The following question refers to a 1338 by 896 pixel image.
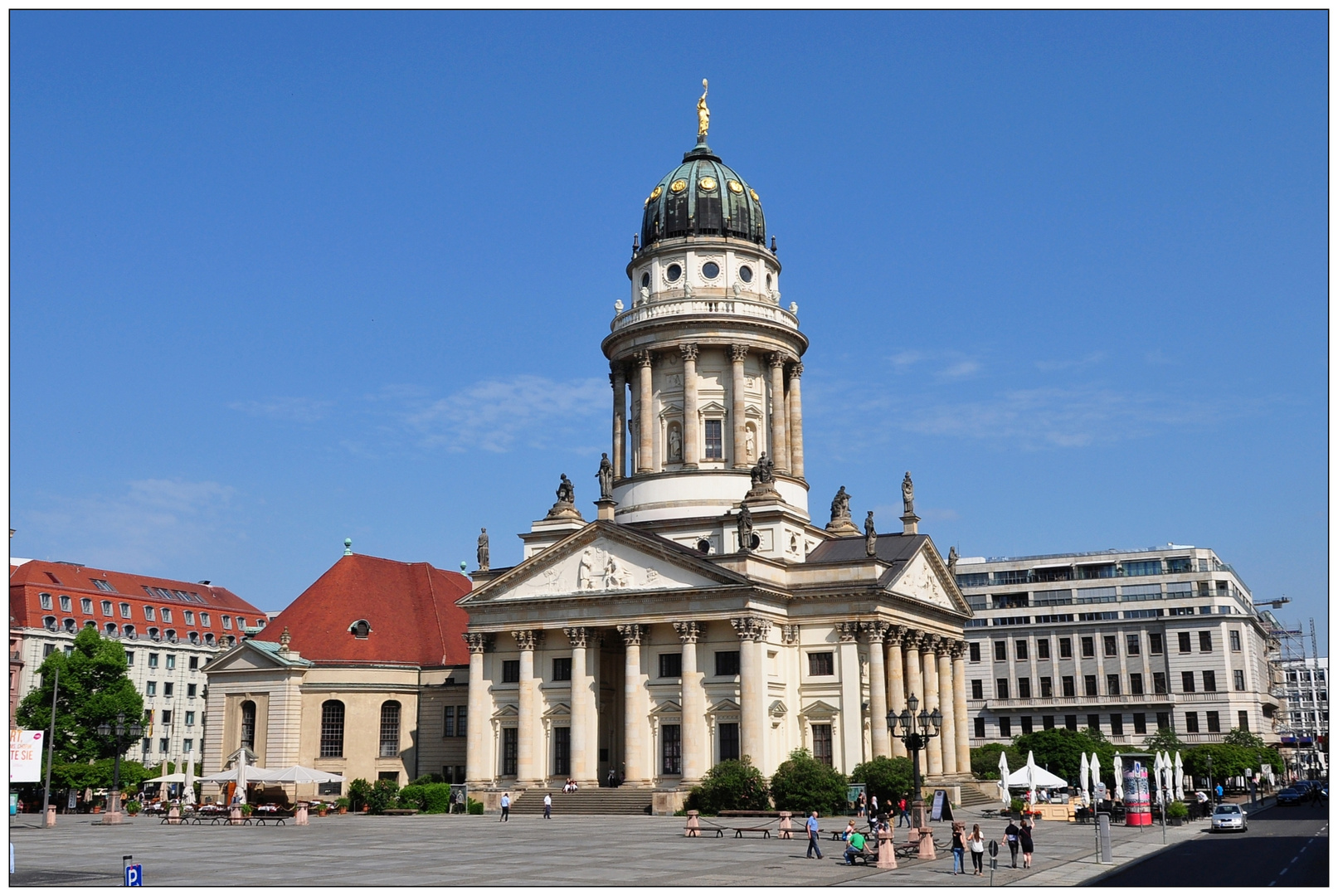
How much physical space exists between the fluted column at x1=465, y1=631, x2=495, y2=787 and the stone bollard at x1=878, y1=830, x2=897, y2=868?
37911mm

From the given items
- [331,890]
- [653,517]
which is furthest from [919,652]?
[331,890]

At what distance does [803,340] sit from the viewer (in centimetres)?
8512

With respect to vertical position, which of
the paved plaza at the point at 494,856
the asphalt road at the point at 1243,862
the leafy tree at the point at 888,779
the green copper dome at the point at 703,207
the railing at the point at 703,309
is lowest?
the asphalt road at the point at 1243,862

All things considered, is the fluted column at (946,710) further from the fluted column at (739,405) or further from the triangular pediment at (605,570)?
the triangular pediment at (605,570)

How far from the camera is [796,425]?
8431cm

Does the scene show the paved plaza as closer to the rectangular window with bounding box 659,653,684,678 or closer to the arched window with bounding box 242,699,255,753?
the rectangular window with bounding box 659,653,684,678

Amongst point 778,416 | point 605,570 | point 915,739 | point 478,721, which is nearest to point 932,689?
point 778,416

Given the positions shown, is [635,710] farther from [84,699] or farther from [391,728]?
[84,699]

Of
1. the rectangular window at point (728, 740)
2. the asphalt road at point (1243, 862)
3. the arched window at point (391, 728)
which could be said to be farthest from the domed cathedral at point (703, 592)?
the asphalt road at point (1243, 862)

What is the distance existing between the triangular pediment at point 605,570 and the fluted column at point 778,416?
13.1m

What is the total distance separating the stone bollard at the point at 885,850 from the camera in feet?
126

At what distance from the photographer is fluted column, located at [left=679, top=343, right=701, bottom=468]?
79312 mm

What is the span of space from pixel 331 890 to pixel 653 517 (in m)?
49.8

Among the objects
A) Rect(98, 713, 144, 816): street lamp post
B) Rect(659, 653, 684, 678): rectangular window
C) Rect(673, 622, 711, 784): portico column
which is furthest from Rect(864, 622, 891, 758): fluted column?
Rect(98, 713, 144, 816): street lamp post
